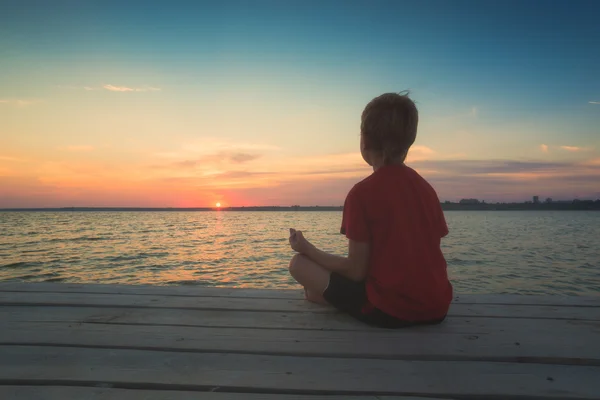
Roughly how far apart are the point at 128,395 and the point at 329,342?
1.06 metres

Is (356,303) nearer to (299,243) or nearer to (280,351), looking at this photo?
(299,243)

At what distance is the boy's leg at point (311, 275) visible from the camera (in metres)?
2.76

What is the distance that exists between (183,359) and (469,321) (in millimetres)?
1872

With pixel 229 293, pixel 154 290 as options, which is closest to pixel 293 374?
pixel 229 293

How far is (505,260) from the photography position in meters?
16.0

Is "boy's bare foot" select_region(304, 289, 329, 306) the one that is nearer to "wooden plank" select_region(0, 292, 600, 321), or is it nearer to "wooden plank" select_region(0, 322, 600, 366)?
"wooden plank" select_region(0, 292, 600, 321)

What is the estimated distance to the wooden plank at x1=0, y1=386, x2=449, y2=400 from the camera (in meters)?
1.52

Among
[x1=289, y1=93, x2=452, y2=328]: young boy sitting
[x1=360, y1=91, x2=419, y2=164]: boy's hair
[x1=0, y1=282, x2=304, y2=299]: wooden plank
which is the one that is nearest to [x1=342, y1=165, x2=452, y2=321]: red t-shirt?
[x1=289, y1=93, x2=452, y2=328]: young boy sitting

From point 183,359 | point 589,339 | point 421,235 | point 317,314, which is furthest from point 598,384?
point 183,359

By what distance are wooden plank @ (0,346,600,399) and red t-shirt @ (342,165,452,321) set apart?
1.72ft

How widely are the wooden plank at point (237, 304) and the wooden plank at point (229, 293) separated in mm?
102

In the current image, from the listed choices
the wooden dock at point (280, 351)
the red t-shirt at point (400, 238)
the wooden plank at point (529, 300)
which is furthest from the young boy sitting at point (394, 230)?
the wooden plank at point (529, 300)

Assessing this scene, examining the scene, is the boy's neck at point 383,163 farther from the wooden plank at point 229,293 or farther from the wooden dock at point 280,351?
the wooden plank at point 229,293

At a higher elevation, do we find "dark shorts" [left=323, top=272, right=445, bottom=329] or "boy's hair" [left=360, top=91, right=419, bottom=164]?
"boy's hair" [left=360, top=91, right=419, bottom=164]
